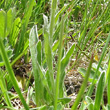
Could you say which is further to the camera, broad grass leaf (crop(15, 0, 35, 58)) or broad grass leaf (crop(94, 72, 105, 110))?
broad grass leaf (crop(15, 0, 35, 58))

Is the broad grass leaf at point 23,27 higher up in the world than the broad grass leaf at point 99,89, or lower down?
higher up

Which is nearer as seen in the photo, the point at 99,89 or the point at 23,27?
the point at 99,89

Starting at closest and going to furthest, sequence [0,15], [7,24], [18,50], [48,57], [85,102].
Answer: [48,57]
[85,102]
[0,15]
[7,24]
[18,50]

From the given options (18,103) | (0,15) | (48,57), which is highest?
(0,15)

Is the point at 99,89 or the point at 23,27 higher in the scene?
the point at 23,27

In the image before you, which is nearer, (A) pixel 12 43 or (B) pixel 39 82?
(B) pixel 39 82

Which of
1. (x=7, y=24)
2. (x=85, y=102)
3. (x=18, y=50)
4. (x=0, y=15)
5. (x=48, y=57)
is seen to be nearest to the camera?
(x=48, y=57)

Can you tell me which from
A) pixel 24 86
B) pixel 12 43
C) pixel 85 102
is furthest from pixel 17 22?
pixel 85 102

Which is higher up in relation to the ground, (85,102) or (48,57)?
(48,57)

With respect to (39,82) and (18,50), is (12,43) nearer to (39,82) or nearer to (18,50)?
(18,50)

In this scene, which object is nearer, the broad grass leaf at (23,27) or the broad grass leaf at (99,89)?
Answer: the broad grass leaf at (99,89)

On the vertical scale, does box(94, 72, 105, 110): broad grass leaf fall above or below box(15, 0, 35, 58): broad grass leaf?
below
